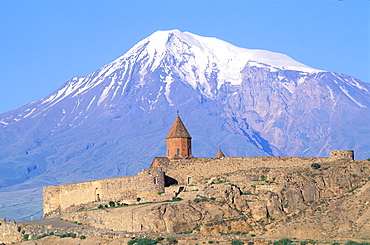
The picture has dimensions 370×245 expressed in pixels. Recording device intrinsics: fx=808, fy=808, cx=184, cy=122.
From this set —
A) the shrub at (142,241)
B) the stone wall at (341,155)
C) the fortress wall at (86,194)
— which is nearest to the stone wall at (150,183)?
the fortress wall at (86,194)

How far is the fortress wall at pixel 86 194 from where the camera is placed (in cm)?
5994

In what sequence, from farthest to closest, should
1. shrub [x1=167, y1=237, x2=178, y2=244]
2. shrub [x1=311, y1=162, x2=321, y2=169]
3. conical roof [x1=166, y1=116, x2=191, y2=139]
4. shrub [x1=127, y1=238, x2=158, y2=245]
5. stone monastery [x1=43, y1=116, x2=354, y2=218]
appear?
conical roof [x1=166, y1=116, x2=191, y2=139] < stone monastery [x1=43, y1=116, x2=354, y2=218] < shrub [x1=311, y1=162, x2=321, y2=169] < shrub [x1=167, y1=237, x2=178, y2=244] < shrub [x1=127, y1=238, x2=158, y2=245]

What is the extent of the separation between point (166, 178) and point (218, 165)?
3896mm

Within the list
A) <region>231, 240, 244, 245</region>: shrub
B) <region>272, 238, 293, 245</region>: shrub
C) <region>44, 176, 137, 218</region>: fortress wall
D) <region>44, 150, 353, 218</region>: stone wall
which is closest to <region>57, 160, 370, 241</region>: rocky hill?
<region>272, 238, 293, 245</region>: shrub

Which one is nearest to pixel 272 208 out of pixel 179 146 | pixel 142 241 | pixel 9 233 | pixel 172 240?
pixel 172 240

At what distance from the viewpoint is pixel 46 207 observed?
223ft

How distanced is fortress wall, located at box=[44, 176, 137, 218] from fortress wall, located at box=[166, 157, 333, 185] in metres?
3.37

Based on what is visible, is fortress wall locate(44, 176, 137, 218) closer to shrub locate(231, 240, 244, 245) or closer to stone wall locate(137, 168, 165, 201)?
stone wall locate(137, 168, 165, 201)

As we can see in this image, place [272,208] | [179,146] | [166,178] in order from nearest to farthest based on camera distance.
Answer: [272,208] < [166,178] < [179,146]

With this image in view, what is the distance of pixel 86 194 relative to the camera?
63.9 meters

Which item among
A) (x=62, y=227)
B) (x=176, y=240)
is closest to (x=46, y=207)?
(x=62, y=227)

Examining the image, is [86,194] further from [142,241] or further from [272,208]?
[272,208]

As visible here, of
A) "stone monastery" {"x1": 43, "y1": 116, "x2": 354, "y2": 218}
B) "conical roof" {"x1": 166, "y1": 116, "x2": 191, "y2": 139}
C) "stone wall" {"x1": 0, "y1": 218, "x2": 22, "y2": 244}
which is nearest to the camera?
"stone wall" {"x1": 0, "y1": 218, "x2": 22, "y2": 244}

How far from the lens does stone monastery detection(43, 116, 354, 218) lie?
5635 cm
